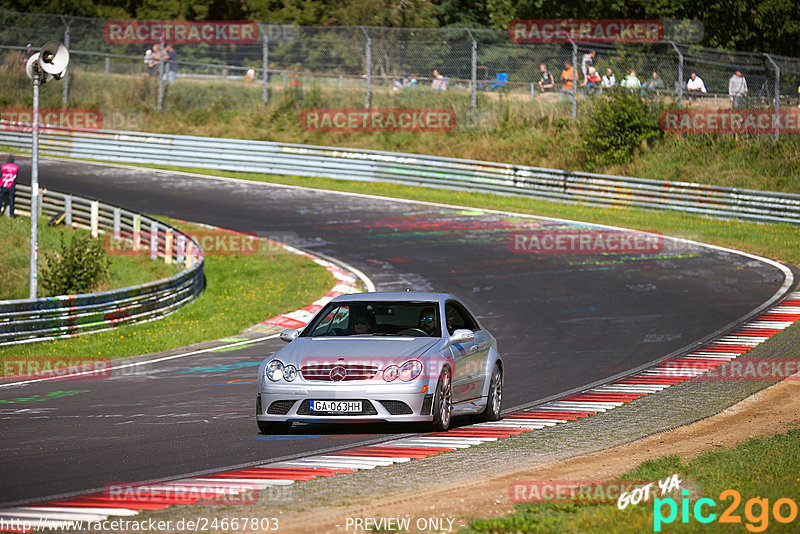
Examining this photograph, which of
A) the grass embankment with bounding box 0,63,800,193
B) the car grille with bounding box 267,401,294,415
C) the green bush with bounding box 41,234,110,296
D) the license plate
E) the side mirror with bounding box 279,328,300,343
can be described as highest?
the grass embankment with bounding box 0,63,800,193

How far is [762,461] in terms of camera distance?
8695 mm

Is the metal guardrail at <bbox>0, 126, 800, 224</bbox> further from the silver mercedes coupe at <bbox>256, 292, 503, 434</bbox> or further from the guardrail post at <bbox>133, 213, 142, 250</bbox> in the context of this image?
the silver mercedes coupe at <bbox>256, 292, 503, 434</bbox>

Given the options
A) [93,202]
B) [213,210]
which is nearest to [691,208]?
[213,210]

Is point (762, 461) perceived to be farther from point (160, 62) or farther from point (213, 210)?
point (160, 62)

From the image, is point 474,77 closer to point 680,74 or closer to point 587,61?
point 587,61

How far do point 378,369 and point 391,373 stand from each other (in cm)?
13

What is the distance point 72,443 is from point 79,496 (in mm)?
2366

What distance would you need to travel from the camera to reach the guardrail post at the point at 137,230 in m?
26.3

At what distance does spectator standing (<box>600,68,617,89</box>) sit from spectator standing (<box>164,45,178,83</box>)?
1718 cm

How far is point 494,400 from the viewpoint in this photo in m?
11.5

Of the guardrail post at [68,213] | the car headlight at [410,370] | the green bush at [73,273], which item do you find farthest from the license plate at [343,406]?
the guardrail post at [68,213]

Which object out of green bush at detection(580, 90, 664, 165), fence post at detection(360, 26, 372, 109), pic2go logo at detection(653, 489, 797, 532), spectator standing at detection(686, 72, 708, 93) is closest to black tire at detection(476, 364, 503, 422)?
pic2go logo at detection(653, 489, 797, 532)

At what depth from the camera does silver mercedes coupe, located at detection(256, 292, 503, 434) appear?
991 centimetres

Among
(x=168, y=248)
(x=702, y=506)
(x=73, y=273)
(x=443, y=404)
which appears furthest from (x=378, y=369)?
(x=168, y=248)
